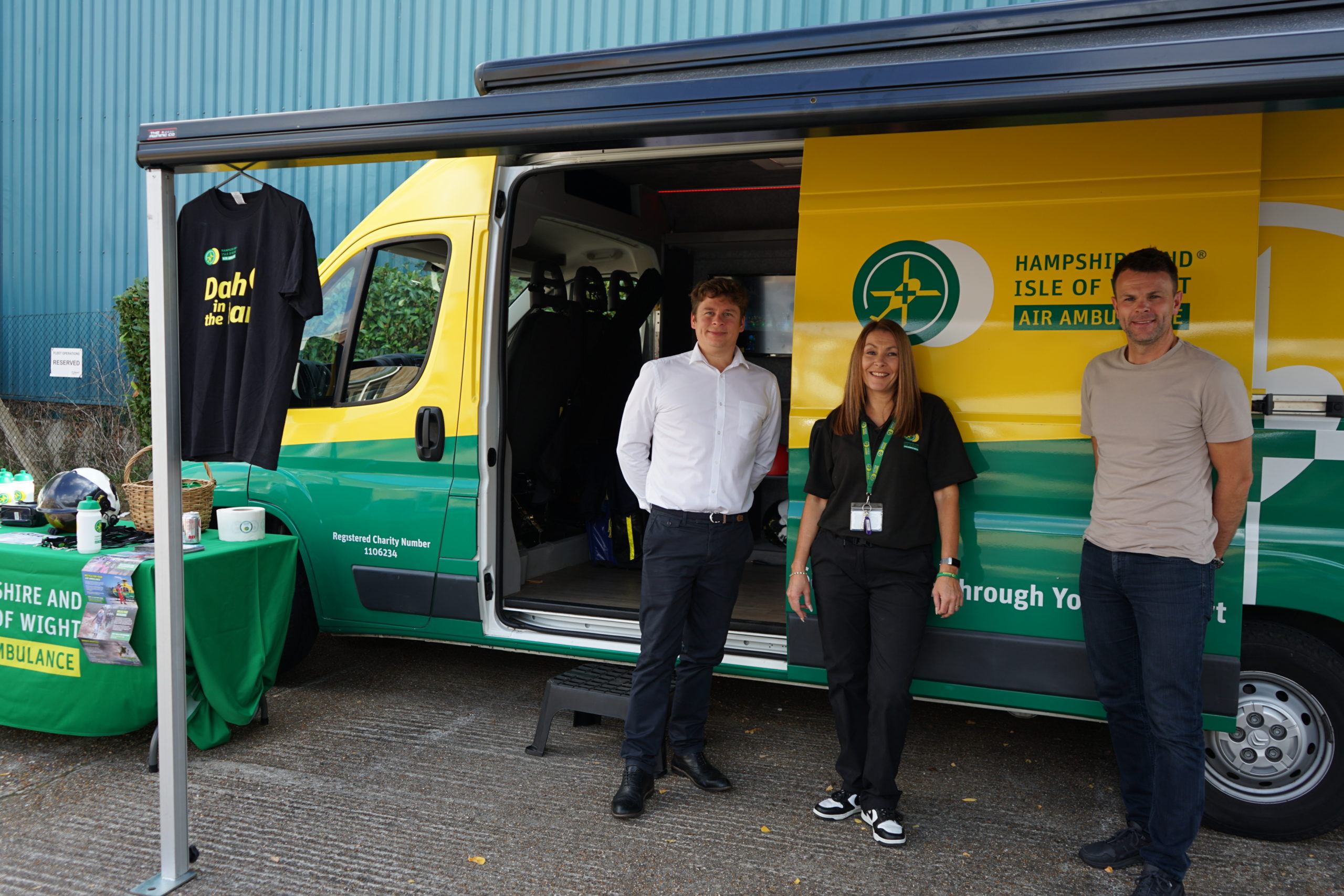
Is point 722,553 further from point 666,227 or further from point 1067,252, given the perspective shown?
point 666,227

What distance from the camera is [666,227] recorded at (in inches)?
224

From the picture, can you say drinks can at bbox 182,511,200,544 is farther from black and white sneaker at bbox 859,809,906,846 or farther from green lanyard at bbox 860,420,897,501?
black and white sneaker at bbox 859,809,906,846

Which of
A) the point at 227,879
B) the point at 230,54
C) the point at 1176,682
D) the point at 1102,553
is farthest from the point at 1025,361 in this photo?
the point at 230,54

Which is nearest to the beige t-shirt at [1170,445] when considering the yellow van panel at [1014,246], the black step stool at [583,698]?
the yellow van panel at [1014,246]

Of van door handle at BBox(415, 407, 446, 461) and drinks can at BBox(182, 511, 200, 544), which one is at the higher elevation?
van door handle at BBox(415, 407, 446, 461)

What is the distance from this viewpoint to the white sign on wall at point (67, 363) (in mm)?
7391

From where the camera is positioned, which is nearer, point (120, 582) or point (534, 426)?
point (120, 582)

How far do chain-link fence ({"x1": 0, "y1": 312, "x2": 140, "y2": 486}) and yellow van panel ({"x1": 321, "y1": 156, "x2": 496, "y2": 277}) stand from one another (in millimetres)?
5074

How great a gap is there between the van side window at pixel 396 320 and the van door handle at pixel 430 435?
0.18 meters

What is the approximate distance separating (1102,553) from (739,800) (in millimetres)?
1472

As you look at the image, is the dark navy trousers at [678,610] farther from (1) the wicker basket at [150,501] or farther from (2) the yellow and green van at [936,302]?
(1) the wicker basket at [150,501]

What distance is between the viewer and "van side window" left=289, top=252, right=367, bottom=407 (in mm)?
4219

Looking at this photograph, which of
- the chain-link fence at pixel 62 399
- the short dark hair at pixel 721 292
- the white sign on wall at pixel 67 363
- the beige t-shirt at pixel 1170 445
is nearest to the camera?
the beige t-shirt at pixel 1170 445

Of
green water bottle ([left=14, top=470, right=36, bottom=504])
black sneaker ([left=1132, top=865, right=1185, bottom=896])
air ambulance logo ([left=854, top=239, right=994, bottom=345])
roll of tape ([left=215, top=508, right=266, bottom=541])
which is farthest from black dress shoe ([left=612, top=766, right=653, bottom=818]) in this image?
green water bottle ([left=14, top=470, right=36, bottom=504])
